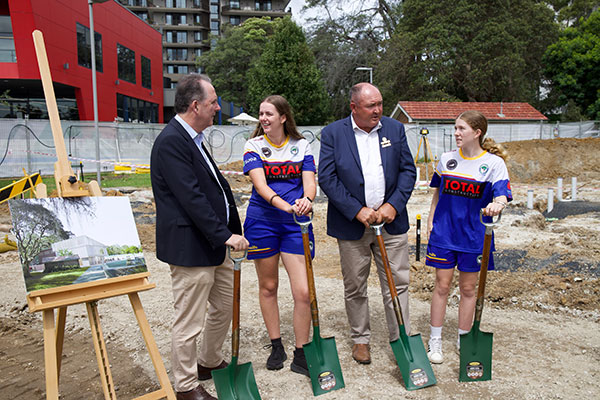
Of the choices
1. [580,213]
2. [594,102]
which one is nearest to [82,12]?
[580,213]

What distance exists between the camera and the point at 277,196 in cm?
337

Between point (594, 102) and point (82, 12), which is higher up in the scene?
point (82, 12)

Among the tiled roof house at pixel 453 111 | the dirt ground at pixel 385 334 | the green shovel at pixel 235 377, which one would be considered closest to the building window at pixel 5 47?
the dirt ground at pixel 385 334

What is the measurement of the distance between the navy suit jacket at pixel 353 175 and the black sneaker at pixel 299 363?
91 cm

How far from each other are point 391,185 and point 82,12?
25.8 metres

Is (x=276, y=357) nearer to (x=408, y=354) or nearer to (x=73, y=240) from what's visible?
(x=408, y=354)

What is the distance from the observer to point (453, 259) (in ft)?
11.9

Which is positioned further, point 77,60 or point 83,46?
point 83,46

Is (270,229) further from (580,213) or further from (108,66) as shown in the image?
(108,66)

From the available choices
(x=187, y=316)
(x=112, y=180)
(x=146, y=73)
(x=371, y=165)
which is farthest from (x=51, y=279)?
(x=146, y=73)

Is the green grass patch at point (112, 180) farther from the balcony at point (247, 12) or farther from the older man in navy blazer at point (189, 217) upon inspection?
the balcony at point (247, 12)

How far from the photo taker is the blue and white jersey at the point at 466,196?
3.55m

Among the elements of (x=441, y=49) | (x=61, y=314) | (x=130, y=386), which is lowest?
(x=130, y=386)

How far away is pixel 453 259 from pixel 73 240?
2.65m
